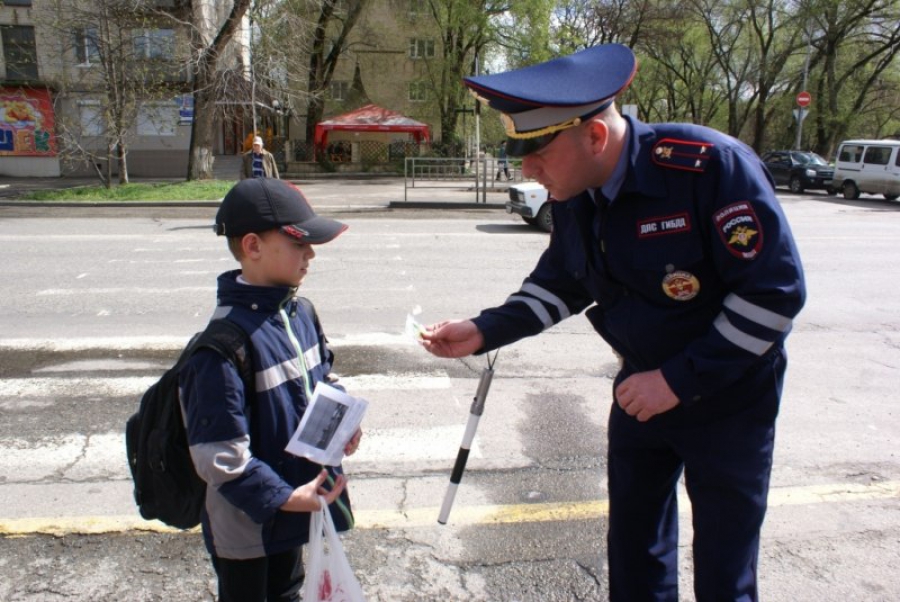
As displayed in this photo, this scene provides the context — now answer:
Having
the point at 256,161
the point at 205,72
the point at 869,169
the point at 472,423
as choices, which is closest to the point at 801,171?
the point at 869,169

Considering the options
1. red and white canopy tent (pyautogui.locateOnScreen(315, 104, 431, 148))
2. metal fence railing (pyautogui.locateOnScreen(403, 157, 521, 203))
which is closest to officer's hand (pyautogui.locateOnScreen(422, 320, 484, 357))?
metal fence railing (pyautogui.locateOnScreen(403, 157, 521, 203))

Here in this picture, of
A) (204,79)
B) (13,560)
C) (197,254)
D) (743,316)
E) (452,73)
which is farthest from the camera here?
(452,73)

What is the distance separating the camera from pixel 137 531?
3148 mm

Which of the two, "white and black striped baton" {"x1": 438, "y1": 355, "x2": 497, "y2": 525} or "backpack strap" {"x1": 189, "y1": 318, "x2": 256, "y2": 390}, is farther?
"white and black striped baton" {"x1": 438, "y1": 355, "x2": 497, "y2": 525}

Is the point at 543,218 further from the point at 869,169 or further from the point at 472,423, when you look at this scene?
the point at 869,169

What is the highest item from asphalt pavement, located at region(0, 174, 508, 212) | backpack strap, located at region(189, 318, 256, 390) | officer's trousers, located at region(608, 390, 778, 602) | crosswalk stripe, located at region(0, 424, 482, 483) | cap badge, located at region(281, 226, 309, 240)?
cap badge, located at region(281, 226, 309, 240)

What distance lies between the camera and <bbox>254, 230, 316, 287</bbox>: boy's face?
203 centimetres

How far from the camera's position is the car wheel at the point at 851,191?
2251 cm

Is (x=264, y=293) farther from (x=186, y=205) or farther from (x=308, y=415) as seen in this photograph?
(x=186, y=205)

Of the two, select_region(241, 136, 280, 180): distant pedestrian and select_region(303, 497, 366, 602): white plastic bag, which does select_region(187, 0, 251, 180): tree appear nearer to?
select_region(241, 136, 280, 180): distant pedestrian

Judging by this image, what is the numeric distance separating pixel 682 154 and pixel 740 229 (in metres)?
0.28

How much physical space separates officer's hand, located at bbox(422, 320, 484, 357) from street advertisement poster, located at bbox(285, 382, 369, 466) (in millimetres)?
459

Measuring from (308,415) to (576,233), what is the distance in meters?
0.99

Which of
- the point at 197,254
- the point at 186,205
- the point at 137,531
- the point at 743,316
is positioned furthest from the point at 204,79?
the point at 743,316
